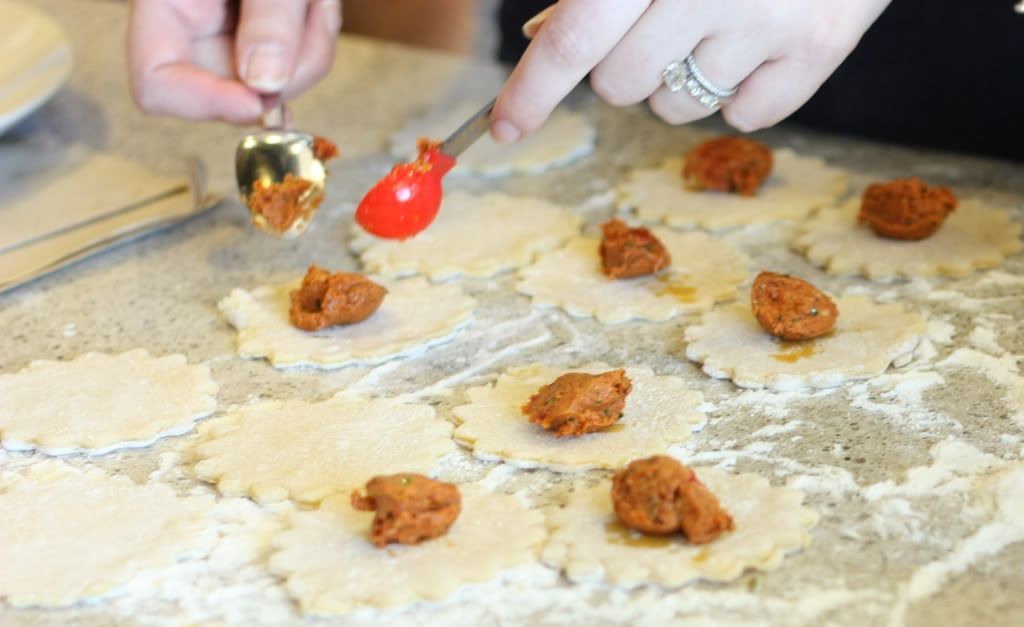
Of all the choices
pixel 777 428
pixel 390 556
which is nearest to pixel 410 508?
pixel 390 556

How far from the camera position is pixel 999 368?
4.49 feet

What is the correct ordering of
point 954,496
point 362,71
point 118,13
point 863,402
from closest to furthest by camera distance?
1. point 954,496
2. point 863,402
3. point 362,71
4. point 118,13

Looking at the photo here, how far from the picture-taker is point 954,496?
115 cm

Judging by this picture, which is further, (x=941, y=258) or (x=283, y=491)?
(x=941, y=258)

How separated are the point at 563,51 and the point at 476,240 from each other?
0.47 meters

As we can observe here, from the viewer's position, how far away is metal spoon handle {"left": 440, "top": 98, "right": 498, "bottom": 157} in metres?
1.42

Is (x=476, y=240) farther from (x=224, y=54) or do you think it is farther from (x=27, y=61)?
(x=27, y=61)

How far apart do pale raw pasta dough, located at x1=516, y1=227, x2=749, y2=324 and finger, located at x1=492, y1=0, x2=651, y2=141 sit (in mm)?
276

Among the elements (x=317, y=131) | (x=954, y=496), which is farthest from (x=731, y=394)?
(x=317, y=131)

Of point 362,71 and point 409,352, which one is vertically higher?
point 362,71

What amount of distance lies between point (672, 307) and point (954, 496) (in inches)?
18.7

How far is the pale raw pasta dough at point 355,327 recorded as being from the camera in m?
1.44

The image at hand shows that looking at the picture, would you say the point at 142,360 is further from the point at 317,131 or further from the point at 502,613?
the point at 317,131

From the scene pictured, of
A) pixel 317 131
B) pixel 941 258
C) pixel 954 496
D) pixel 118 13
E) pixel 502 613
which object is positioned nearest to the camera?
pixel 502 613
